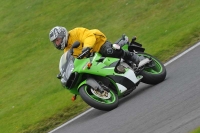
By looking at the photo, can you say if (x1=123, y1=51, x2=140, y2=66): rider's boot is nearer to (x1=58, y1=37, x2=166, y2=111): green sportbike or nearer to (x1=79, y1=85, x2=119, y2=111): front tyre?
(x1=58, y1=37, x2=166, y2=111): green sportbike

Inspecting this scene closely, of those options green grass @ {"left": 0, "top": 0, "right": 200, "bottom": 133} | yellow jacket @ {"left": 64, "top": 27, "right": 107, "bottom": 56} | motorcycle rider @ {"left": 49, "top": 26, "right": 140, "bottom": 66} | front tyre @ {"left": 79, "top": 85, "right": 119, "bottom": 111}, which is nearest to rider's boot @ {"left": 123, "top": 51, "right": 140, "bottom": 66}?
motorcycle rider @ {"left": 49, "top": 26, "right": 140, "bottom": 66}

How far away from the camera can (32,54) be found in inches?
816

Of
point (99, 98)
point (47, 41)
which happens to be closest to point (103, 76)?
point (99, 98)

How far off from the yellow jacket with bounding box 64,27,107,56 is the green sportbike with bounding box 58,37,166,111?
0.80 ft

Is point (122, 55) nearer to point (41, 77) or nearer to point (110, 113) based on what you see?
point (110, 113)

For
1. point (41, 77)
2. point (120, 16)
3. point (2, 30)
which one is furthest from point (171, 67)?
point (2, 30)

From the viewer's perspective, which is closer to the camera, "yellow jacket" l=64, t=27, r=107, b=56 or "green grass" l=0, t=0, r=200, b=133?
"yellow jacket" l=64, t=27, r=107, b=56

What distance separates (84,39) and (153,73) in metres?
1.52

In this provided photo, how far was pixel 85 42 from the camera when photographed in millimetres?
9906

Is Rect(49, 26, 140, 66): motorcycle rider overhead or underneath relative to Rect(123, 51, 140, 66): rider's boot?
overhead

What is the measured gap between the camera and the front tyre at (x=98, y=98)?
364 inches

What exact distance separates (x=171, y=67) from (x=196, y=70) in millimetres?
1318

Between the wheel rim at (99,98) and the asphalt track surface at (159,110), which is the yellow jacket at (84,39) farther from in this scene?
the asphalt track surface at (159,110)

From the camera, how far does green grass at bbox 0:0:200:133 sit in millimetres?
12530
